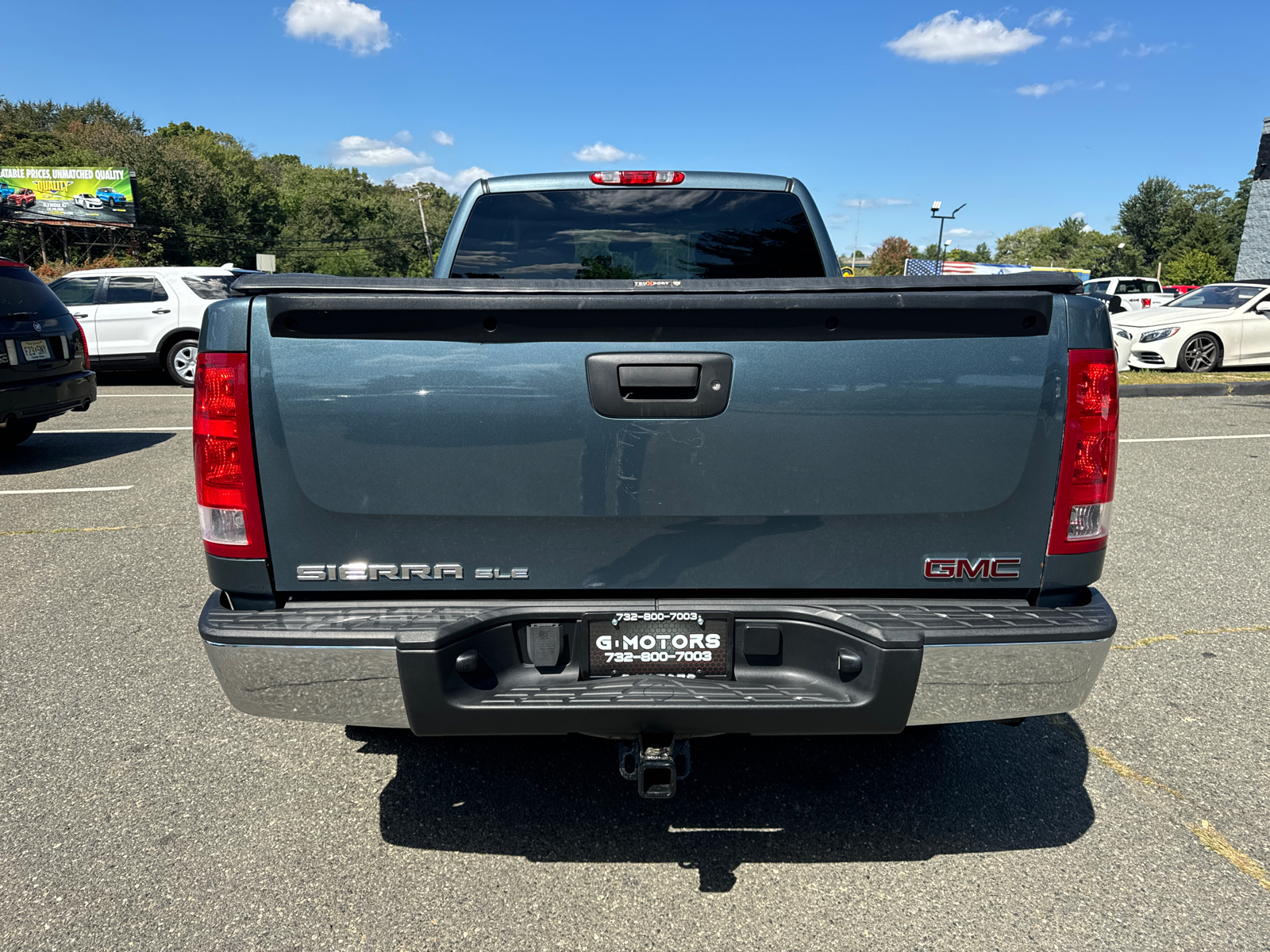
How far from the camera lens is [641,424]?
2232 millimetres

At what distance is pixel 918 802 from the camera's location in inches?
119

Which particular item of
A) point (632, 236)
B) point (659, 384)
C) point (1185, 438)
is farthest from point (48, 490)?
point (1185, 438)

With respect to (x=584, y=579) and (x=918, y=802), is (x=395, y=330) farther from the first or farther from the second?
(x=918, y=802)

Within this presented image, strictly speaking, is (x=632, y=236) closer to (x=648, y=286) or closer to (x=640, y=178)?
(x=640, y=178)

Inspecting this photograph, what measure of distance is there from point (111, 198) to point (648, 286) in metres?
74.7

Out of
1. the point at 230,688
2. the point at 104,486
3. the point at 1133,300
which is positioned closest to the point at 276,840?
the point at 230,688

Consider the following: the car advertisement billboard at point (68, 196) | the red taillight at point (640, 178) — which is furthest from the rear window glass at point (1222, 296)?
the car advertisement billboard at point (68, 196)

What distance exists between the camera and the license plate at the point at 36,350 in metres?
8.19

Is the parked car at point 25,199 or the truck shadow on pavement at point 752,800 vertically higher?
the parked car at point 25,199

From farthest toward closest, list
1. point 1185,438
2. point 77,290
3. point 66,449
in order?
point 77,290, point 1185,438, point 66,449

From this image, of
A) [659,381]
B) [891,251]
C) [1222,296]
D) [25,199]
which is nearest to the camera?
[659,381]

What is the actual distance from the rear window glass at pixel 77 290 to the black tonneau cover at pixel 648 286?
13.6m

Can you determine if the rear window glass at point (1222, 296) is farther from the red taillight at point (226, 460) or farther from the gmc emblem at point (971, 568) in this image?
the red taillight at point (226, 460)

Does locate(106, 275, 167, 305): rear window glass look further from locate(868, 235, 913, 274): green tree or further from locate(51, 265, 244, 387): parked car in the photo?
locate(868, 235, 913, 274): green tree
